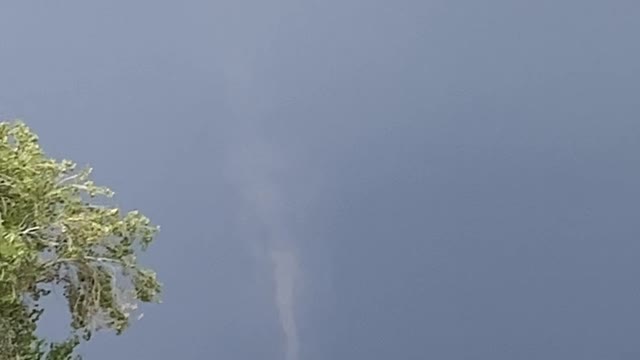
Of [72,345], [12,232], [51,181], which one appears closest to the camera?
[12,232]

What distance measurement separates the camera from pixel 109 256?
1252 centimetres

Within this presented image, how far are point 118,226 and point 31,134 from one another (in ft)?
4.06

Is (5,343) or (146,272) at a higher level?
(146,272)

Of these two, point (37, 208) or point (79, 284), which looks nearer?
point (37, 208)

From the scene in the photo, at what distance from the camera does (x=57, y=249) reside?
476 inches

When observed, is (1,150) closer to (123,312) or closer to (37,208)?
(37,208)

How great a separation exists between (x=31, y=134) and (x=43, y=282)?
146cm

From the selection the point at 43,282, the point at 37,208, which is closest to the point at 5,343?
the point at 43,282

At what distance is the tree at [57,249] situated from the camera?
1155cm

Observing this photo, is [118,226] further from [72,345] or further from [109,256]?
[72,345]

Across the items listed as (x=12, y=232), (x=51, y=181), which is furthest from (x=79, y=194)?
(x=12, y=232)

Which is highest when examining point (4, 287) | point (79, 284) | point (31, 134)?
point (31, 134)

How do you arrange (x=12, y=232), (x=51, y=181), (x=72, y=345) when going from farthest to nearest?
(x=72, y=345) < (x=51, y=181) < (x=12, y=232)

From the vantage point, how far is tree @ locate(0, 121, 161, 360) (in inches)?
455
